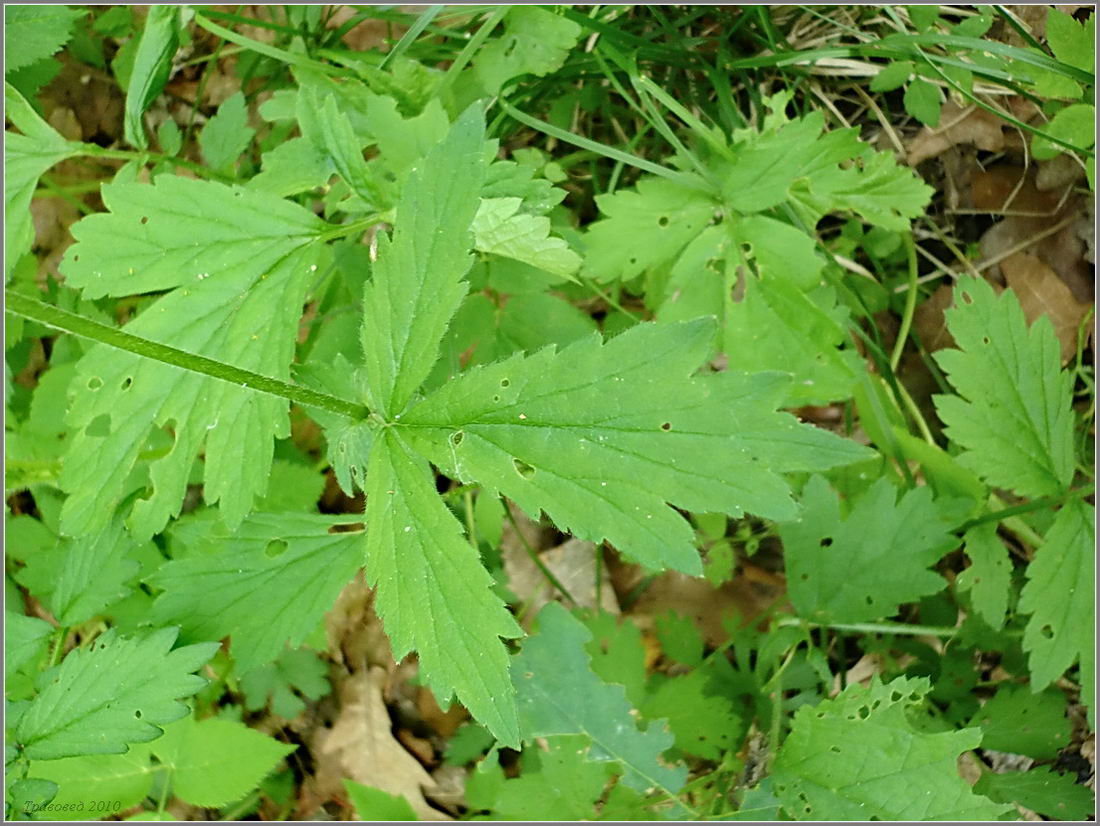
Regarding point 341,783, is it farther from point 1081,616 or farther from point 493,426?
point 1081,616

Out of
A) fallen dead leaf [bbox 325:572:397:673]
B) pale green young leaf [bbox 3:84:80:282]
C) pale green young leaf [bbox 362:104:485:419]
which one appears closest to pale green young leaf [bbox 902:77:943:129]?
pale green young leaf [bbox 362:104:485:419]

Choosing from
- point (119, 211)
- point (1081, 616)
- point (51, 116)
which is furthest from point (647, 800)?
point (51, 116)

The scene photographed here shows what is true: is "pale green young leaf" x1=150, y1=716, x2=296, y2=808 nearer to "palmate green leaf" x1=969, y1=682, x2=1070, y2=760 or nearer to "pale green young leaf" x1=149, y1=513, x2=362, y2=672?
"pale green young leaf" x1=149, y1=513, x2=362, y2=672

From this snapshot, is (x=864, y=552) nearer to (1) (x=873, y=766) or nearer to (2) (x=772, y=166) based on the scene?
(1) (x=873, y=766)

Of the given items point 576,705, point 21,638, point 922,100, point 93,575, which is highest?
point 922,100

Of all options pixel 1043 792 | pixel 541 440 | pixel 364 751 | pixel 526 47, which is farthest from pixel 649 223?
Result: pixel 364 751

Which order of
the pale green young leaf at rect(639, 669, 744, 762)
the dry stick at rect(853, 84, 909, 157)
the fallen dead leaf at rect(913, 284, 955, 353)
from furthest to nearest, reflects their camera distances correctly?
1. the fallen dead leaf at rect(913, 284, 955, 353)
2. the dry stick at rect(853, 84, 909, 157)
3. the pale green young leaf at rect(639, 669, 744, 762)

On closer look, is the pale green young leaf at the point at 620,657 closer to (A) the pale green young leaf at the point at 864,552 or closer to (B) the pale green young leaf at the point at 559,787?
(B) the pale green young leaf at the point at 559,787
